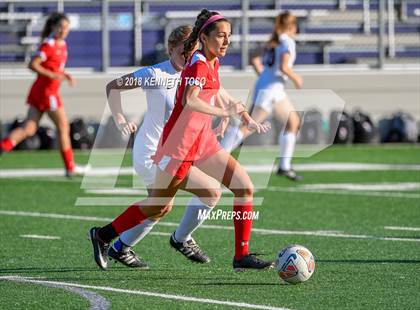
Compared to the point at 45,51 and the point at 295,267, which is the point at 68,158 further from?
the point at 295,267

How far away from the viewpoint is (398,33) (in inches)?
1008

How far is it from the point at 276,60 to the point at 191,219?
8.20 m

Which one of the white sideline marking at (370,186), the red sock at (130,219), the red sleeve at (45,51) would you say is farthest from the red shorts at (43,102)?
the red sock at (130,219)

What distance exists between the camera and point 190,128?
24.9 feet

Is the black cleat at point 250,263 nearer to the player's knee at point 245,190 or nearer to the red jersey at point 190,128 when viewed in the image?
the player's knee at point 245,190

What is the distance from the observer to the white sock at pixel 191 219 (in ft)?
26.5

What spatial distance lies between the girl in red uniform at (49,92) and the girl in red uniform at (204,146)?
7645 mm

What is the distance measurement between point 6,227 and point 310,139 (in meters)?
12.1

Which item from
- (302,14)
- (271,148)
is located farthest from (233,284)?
(302,14)

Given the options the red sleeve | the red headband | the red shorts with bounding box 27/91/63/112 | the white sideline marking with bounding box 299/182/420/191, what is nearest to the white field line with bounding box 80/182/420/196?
the white sideline marking with bounding box 299/182/420/191

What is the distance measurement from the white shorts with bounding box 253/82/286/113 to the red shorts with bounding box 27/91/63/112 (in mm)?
2874

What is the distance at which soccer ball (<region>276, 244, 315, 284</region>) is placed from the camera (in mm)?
7195

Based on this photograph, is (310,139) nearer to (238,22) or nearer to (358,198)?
(238,22)

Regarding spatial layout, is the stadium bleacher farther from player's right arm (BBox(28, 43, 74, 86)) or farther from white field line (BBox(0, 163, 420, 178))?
player's right arm (BBox(28, 43, 74, 86))
